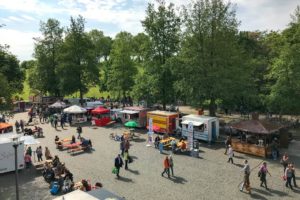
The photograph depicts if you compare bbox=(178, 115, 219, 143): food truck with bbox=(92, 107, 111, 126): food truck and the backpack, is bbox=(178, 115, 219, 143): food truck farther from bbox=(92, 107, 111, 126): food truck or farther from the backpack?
the backpack

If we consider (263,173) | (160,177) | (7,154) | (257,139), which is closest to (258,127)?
(257,139)

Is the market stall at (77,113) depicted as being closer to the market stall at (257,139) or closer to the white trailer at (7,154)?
the white trailer at (7,154)

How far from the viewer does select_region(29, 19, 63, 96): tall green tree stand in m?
54.5

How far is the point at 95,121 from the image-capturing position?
37.7 metres

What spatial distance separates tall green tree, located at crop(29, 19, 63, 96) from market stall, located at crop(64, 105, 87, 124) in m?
15.6

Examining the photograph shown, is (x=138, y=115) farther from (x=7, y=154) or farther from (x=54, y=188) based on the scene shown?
(x=54, y=188)

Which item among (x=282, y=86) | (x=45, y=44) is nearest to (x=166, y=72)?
(x=282, y=86)

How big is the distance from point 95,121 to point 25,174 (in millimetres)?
16916

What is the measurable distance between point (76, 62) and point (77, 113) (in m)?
12.8

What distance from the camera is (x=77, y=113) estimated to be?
3975cm

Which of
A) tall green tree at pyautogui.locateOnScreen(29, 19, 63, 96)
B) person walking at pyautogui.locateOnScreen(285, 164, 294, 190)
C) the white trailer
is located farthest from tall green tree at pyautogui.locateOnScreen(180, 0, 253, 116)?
tall green tree at pyautogui.locateOnScreen(29, 19, 63, 96)

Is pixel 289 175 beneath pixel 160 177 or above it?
above

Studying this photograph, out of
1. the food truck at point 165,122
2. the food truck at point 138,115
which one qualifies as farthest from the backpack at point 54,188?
the food truck at point 138,115

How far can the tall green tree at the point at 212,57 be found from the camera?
1288 inches
